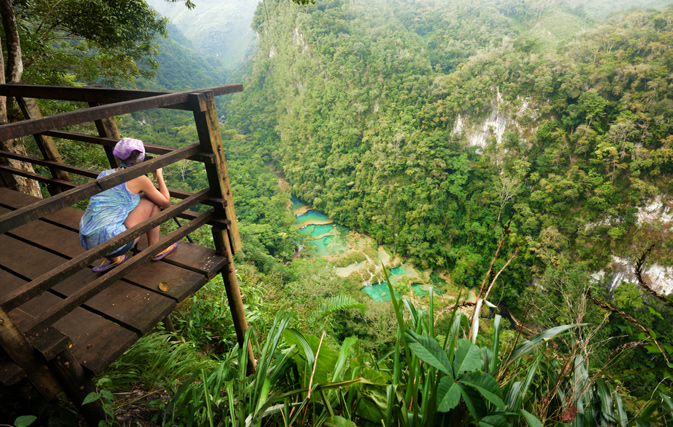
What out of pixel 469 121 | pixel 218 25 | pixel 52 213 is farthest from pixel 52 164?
pixel 218 25

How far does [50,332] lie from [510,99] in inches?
921

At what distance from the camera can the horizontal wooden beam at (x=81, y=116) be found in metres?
0.91

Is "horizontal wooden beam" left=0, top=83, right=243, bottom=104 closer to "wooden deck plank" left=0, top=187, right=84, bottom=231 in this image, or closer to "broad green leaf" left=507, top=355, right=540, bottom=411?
"wooden deck plank" left=0, top=187, right=84, bottom=231

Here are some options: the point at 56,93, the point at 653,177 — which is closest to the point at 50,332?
the point at 56,93

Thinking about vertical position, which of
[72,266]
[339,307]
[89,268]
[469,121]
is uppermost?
[72,266]

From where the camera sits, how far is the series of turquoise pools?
56.3ft

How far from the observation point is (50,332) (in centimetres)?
98

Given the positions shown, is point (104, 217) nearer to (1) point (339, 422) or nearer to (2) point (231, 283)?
(2) point (231, 283)

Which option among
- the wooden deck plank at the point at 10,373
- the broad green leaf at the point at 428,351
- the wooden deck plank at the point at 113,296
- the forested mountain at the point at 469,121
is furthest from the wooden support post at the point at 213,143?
the forested mountain at the point at 469,121

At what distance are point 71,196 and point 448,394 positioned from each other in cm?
133

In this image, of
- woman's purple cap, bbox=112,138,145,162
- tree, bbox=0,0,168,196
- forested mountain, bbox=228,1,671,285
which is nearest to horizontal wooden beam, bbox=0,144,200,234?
woman's purple cap, bbox=112,138,145,162

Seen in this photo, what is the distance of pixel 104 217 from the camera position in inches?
63.1

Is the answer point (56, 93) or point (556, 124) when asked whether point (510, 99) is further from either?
point (56, 93)

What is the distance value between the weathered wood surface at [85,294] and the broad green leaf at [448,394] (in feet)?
3.95
